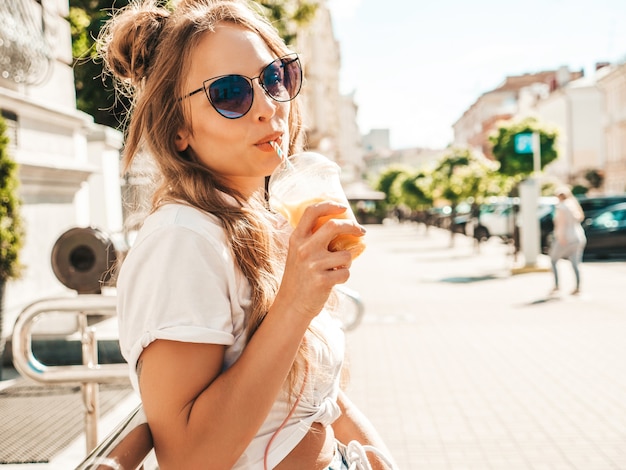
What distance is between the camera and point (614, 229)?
18609 millimetres

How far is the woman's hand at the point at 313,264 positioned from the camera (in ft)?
3.64

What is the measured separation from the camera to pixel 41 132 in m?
6.99

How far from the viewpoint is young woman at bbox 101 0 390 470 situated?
1109mm

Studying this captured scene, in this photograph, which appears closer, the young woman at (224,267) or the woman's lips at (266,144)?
the young woman at (224,267)

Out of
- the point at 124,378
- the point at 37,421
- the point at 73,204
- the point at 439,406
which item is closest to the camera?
the point at 124,378

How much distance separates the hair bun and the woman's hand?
62cm

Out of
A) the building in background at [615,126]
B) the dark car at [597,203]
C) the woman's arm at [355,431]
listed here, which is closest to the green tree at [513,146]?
the dark car at [597,203]

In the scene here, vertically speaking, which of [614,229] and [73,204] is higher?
[73,204]

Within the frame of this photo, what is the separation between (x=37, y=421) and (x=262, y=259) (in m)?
3.76

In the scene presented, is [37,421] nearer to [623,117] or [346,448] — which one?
[346,448]

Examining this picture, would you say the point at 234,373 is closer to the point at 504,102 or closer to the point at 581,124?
the point at 581,124

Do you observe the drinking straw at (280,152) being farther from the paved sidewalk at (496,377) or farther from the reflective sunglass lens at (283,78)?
the paved sidewalk at (496,377)

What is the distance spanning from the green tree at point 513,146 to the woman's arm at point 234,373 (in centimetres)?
1685

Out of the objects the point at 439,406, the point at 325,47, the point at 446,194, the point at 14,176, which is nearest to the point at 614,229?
the point at 446,194
